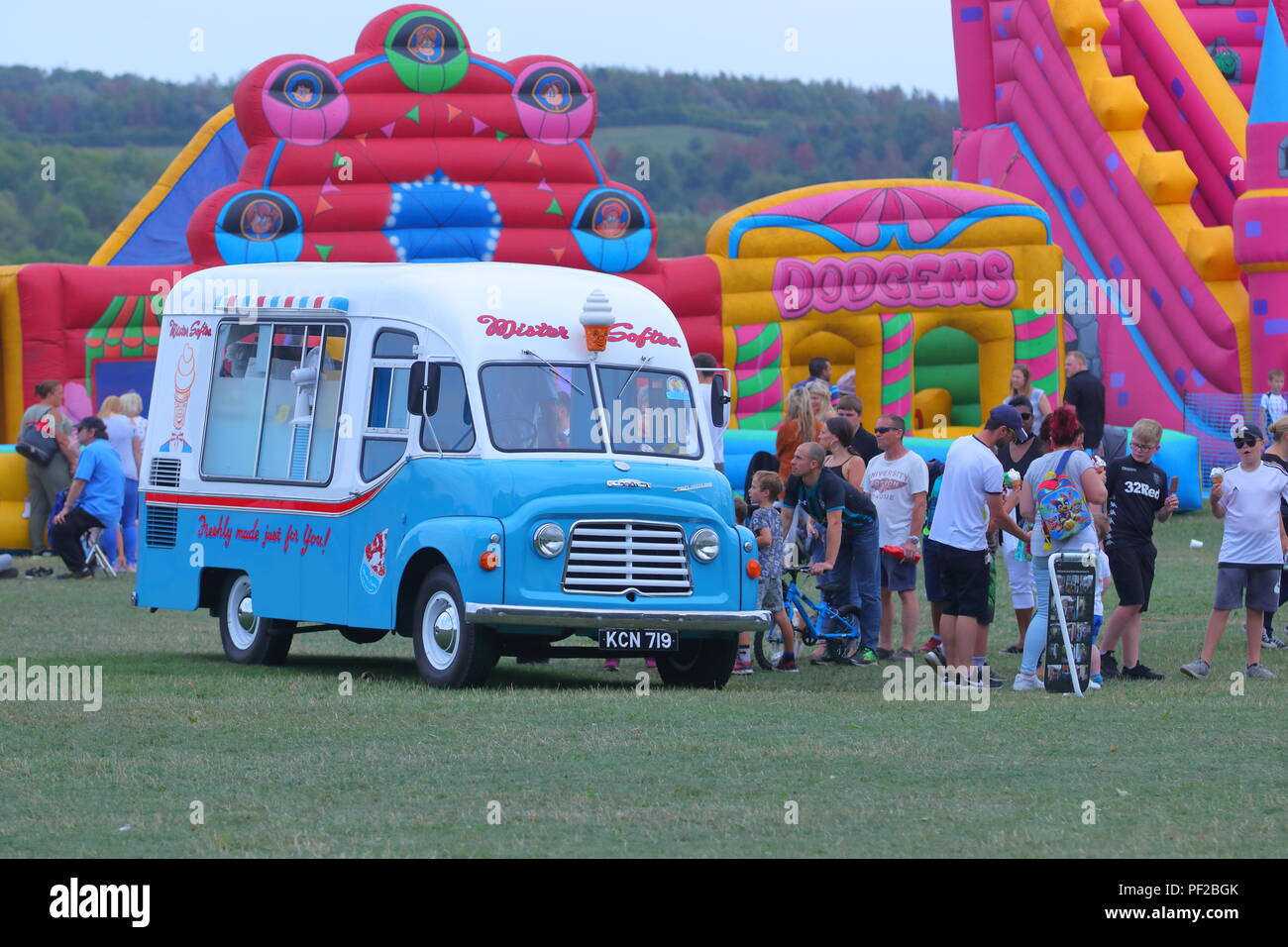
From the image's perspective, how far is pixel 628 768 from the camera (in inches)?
373

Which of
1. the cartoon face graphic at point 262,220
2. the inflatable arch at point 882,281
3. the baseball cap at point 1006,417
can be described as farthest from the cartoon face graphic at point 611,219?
the baseball cap at point 1006,417

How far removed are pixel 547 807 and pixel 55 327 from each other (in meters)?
18.3

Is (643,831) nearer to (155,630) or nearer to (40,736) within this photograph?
(40,736)

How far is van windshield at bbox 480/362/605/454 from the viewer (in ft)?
41.6

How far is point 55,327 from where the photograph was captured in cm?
2522

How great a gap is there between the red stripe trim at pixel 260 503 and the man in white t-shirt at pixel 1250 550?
534 cm

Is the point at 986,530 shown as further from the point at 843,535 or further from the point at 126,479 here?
the point at 126,479

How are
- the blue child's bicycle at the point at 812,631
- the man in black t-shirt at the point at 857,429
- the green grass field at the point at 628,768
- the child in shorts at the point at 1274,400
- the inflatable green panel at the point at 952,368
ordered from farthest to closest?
the inflatable green panel at the point at 952,368 → the child in shorts at the point at 1274,400 → the man in black t-shirt at the point at 857,429 → the blue child's bicycle at the point at 812,631 → the green grass field at the point at 628,768

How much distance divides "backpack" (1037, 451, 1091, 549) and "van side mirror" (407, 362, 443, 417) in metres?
3.68

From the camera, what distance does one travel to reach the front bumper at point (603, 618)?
39.3 feet

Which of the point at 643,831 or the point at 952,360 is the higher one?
the point at 952,360

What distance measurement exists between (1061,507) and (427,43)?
15.6 metres

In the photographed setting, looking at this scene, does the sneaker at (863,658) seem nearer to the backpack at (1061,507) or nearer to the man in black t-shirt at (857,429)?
the man in black t-shirt at (857,429)
